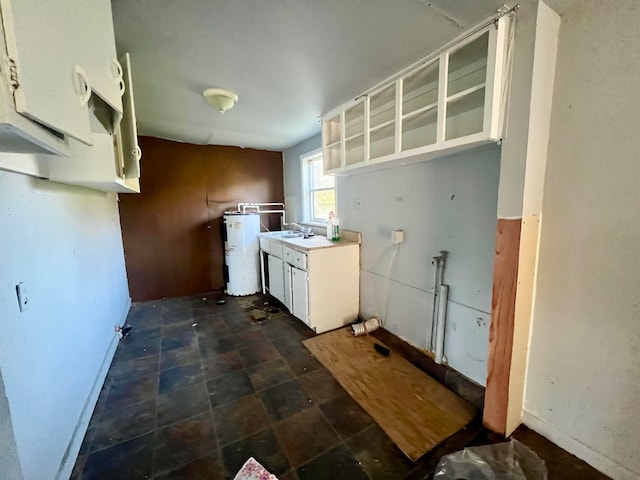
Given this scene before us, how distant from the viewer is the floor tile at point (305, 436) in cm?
142

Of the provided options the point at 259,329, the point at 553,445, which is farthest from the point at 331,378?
the point at 553,445

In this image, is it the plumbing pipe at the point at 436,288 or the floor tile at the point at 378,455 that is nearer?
the floor tile at the point at 378,455

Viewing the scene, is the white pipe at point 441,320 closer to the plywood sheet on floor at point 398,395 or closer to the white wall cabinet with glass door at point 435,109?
the plywood sheet on floor at point 398,395

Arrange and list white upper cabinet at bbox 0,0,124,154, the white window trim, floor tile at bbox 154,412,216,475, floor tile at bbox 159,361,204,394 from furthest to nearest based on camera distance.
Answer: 1. the white window trim
2. floor tile at bbox 159,361,204,394
3. floor tile at bbox 154,412,216,475
4. white upper cabinet at bbox 0,0,124,154

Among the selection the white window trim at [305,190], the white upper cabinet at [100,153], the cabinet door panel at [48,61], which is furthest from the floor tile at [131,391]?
the white window trim at [305,190]

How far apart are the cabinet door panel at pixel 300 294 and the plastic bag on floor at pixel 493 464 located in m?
1.65

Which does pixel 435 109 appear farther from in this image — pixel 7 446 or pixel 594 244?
pixel 7 446

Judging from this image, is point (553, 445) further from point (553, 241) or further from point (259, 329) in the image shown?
point (259, 329)

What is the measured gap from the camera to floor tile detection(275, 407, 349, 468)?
1.42m

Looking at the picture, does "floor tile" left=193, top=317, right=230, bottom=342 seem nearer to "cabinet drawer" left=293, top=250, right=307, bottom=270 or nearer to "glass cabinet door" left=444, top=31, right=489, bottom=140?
"cabinet drawer" left=293, top=250, right=307, bottom=270

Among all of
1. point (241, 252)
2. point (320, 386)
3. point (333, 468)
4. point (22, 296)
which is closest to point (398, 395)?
point (320, 386)

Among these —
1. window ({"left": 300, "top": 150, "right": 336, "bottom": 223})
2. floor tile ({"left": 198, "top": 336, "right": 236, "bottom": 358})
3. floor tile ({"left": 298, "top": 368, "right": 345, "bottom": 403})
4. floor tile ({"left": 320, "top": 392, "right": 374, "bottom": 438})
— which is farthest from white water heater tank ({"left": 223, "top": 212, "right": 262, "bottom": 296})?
floor tile ({"left": 320, "top": 392, "right": 374, "bottom": 438})

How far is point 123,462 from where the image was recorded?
138 centimetres

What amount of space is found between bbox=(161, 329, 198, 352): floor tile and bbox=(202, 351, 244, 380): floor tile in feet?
1.29
